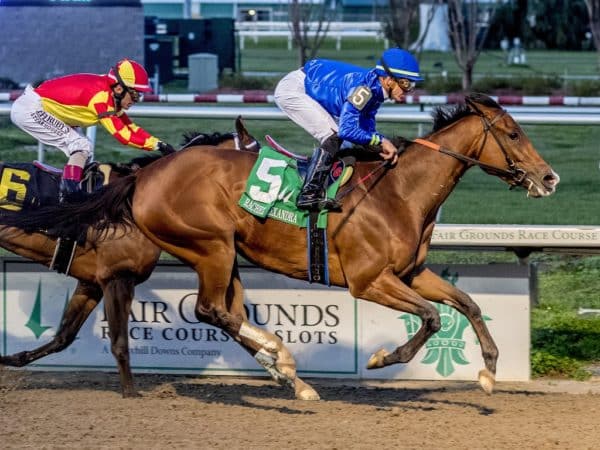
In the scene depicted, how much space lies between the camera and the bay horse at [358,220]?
20.0ft

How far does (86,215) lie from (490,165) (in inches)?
83.7

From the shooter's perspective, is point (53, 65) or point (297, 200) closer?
point (297, 200)

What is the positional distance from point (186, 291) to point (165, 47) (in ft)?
57.1

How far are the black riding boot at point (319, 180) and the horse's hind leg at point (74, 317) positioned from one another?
57.2 inches

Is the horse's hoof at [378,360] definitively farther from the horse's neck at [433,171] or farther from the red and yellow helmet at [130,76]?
the red and yellow helmet at [130,76]

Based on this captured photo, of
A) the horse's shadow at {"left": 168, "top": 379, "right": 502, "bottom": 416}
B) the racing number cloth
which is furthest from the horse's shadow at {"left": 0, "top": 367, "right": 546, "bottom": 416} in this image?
the racing number cloth

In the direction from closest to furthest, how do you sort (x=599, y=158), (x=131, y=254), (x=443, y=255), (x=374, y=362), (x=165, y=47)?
1. (x=374, y=362)
2. (x=131, y=254)
3. (x=599, y=158)
4. (x=443, y=255)
5. (x=165, y=47)

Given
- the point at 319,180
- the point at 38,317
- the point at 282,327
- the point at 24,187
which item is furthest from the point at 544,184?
the point at 38,317

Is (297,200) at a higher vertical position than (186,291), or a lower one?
higher

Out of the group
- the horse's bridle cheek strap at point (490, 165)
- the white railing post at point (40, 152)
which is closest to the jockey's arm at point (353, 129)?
the horse's bridle cheek strap at point (490, 165)

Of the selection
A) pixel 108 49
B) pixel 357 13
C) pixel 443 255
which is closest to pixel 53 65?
pixel 108 49

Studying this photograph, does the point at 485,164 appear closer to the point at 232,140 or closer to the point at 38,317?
the point at 232,140

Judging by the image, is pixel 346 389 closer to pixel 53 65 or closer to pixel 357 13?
pixel 53 65

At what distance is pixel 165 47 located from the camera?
24.2m
